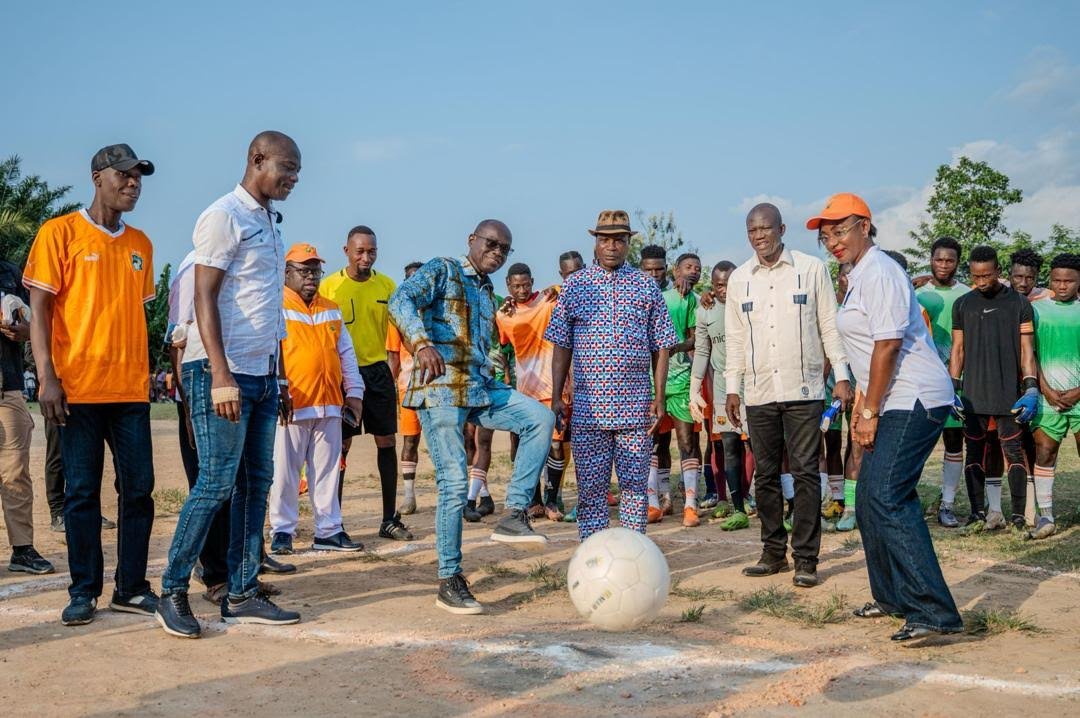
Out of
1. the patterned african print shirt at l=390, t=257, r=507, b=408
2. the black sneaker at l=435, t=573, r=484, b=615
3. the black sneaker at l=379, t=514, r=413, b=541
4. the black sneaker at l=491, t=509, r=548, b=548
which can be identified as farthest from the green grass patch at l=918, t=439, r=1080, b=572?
the black sneaker at l=379, t=514, r=413, b=541

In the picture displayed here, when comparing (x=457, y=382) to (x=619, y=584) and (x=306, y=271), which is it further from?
(x=306, y=271)

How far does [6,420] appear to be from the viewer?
24.2ft

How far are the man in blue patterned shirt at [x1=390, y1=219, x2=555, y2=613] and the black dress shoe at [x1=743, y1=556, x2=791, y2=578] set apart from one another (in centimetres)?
180

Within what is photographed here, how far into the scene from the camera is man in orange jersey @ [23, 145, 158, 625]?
5773 mm

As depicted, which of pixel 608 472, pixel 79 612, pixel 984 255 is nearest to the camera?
pixel 79 612

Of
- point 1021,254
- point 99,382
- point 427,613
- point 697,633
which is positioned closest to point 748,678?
point 697,633

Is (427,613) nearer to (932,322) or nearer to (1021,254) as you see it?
(932,322)

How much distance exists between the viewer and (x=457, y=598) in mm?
Result: 6090

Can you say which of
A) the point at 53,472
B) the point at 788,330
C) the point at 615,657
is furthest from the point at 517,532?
the point at 53,472

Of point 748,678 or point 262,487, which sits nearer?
point 748,678

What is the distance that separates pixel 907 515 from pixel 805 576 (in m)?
1.54

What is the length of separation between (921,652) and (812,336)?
2.59 meters

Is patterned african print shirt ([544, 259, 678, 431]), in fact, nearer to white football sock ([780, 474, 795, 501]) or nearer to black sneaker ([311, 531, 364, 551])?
white football sock ([780, 474, 795, 501])

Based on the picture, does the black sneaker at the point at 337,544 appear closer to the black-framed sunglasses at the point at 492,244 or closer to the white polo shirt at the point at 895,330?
the black-framed sunglasses at the point at 492,244
